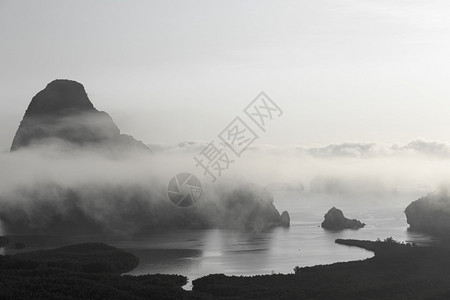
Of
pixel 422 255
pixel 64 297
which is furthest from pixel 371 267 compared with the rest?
pixel 64 297

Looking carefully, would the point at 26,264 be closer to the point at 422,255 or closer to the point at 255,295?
the point at 255,295

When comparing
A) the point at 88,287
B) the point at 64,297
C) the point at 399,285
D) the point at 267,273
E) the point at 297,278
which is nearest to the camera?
the point at 64,297

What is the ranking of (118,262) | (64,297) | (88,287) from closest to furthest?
(64,297), (88,287), (118,262)

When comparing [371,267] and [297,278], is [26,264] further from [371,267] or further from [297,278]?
[371,267]

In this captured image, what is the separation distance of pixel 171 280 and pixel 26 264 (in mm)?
37924

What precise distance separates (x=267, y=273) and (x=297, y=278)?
14.9 m

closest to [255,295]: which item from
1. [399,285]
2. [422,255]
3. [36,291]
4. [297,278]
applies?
[297,278]

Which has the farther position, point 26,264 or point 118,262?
point 118,262

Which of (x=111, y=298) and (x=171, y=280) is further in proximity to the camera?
(x=171, y=280)

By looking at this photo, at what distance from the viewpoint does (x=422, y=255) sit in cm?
18288

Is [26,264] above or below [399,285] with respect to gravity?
above

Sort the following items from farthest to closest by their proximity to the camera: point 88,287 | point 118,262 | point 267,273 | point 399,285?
point 118,262, point 267,273, point 399,285, point 88,287

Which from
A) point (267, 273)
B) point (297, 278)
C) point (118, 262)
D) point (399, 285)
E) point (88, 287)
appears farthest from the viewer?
point (118, 262)

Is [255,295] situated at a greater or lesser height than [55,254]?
lesser
